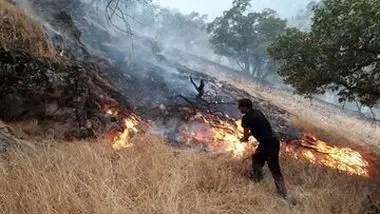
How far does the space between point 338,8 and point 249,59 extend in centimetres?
2902

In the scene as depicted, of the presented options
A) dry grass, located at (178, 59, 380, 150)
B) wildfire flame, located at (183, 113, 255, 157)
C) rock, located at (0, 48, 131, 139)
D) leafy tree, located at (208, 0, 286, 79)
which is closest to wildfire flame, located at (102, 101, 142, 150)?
rock, located at (0, 48, 131, 139)

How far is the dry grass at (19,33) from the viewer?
7.75m

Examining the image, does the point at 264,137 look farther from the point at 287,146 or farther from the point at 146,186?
the point at 287,146

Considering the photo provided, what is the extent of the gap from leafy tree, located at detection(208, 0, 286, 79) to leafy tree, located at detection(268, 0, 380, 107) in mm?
23062

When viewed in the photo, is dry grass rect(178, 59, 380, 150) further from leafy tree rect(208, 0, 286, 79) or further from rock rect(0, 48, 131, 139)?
rock rect(0, 48, 131, 139)

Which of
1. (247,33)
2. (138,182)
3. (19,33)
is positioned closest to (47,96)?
(19,33)

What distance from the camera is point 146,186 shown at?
16.9ft

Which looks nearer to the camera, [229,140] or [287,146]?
[229,140]

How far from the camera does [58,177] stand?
184 inches

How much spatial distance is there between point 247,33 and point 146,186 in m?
31.2

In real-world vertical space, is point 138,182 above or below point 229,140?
above

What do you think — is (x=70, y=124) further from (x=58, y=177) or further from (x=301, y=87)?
(x=301, y=87)

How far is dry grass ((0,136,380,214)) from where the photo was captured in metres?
4.17

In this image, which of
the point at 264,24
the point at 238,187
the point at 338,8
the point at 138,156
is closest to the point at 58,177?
the point at 138,156
